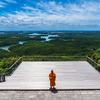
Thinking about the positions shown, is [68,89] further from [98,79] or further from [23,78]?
[23,78]

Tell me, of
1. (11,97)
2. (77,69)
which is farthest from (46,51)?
(11,97)

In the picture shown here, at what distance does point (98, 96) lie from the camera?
18.6ft

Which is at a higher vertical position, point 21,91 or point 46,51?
point 21,91

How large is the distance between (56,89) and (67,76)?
215 cm

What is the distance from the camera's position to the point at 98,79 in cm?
762

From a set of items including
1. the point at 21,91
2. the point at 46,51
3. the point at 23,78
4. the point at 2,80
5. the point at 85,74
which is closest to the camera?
the point at 21,91

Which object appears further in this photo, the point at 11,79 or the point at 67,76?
the point at 67,76

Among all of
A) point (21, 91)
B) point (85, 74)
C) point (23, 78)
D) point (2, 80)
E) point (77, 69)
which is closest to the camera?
point (21, 91)

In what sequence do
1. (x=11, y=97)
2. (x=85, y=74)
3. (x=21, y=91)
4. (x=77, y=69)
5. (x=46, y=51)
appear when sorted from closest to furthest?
1. (x=11, y=97)
2. (x=21, y=91)
3. (x=85, y=74)
4. (x=77, y=69)
5. (x=46, y=51)

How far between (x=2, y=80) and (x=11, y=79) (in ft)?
1.97

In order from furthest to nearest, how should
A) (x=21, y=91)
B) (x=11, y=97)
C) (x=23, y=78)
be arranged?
1. (x=23, y=78)
2. (x=21, y=91)
3. (x=11, y=97)

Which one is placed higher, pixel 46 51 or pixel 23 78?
pixel 23 78

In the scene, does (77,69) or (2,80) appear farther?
(77,69)

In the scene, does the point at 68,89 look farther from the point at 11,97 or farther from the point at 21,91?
the point at 11,97
